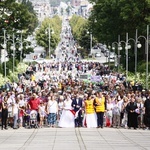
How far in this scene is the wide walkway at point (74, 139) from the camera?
2336cm

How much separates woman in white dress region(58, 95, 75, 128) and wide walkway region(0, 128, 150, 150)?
858 millimetres

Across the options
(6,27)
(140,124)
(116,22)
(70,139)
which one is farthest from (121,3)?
(70,139)

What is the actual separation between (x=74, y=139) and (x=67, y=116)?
5.32 meters

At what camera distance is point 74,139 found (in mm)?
26062

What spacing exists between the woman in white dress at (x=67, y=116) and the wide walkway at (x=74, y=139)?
2.82ft

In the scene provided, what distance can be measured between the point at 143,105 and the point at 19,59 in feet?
240

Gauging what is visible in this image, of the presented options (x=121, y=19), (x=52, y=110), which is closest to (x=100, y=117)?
(x=52, y=110)

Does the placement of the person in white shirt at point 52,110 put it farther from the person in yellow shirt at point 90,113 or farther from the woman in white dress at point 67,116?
the person in yellow shirt at point 90,113

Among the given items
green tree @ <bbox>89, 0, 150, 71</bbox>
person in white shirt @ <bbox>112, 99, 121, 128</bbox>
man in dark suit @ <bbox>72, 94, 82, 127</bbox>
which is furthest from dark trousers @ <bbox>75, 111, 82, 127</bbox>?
green tree @ <bbox>89, 0, 150, 71</bbox>

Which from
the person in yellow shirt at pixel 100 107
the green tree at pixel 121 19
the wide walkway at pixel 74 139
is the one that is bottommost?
the wide walkway at pixel 74 139

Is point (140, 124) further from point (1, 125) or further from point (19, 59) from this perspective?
point (19, 59)

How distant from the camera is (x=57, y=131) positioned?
1164 inches

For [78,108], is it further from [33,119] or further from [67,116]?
[33,119]

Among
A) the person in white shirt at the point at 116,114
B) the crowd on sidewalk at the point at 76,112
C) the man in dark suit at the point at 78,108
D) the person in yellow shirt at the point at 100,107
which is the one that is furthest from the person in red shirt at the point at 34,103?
the person in white shirt at the point at 116,114
